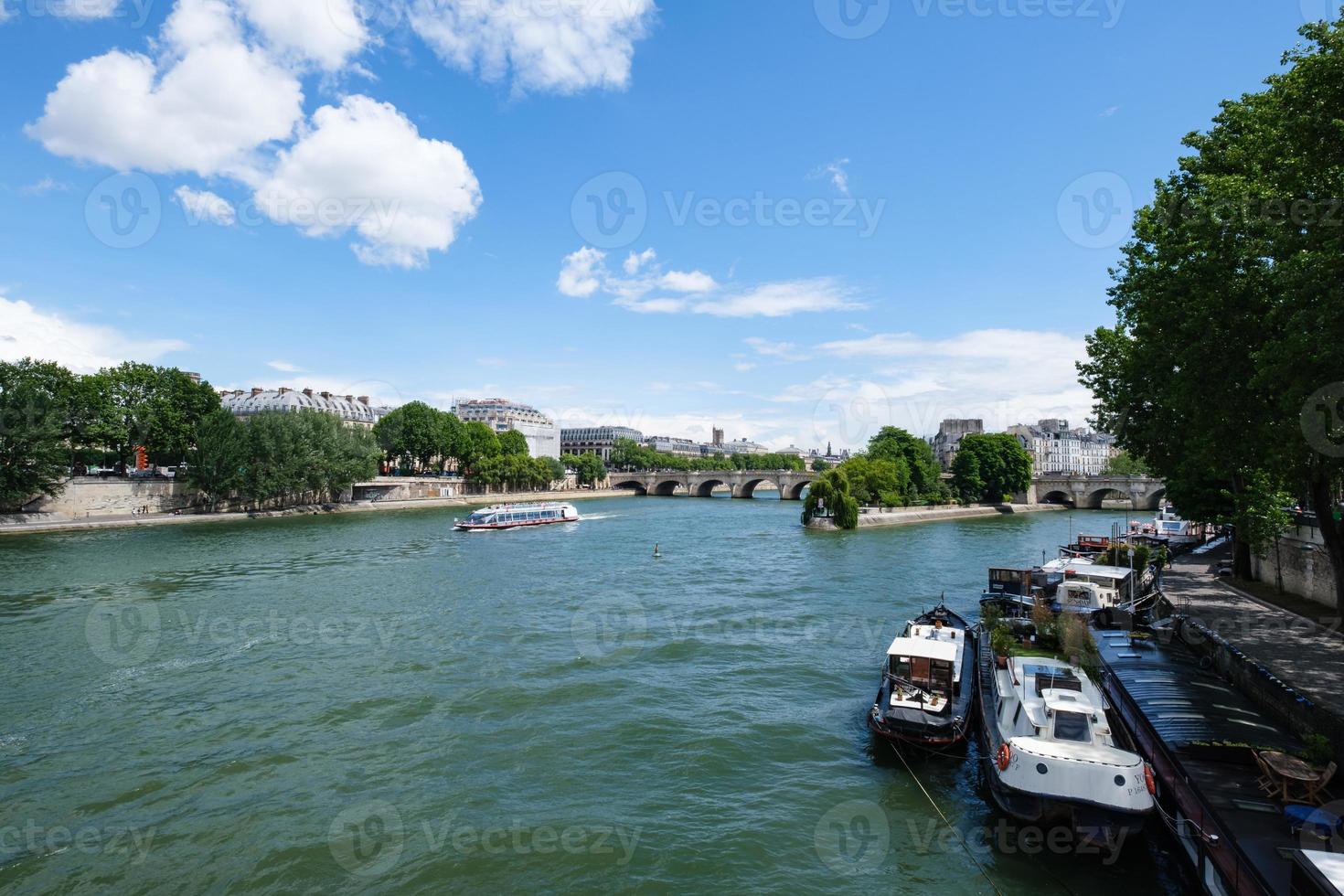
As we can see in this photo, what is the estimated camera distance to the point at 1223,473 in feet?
68.7

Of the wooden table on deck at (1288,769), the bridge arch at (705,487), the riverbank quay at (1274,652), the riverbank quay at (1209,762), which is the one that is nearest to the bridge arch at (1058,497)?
the bridge arch at (705,487)

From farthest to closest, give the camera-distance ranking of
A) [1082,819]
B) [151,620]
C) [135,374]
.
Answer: [135,374]
[151,620]
[1082,819]

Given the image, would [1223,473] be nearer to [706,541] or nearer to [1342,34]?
[1342,34]

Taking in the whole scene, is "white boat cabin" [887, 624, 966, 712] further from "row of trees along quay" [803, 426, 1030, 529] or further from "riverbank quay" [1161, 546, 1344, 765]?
"row of trees along quay" [803, 426, 1030, 529]

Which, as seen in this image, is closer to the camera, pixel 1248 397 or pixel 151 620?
pixel 1248 397

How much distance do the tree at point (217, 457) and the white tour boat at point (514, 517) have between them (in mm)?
23299

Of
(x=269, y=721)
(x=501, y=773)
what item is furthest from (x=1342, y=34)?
(x=269, y=721)

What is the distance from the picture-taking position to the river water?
11359 millimetres

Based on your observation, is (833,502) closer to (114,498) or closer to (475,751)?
(475,751)

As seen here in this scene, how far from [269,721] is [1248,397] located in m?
24.4

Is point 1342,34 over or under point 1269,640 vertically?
over

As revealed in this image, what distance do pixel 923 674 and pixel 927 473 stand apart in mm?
80079

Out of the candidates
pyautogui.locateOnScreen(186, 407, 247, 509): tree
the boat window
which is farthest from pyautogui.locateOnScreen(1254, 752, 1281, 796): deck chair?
pyautogui.locateOnScreen(186, 407, 247, 509): tree

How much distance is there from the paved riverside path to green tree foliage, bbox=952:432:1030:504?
2614 inches
